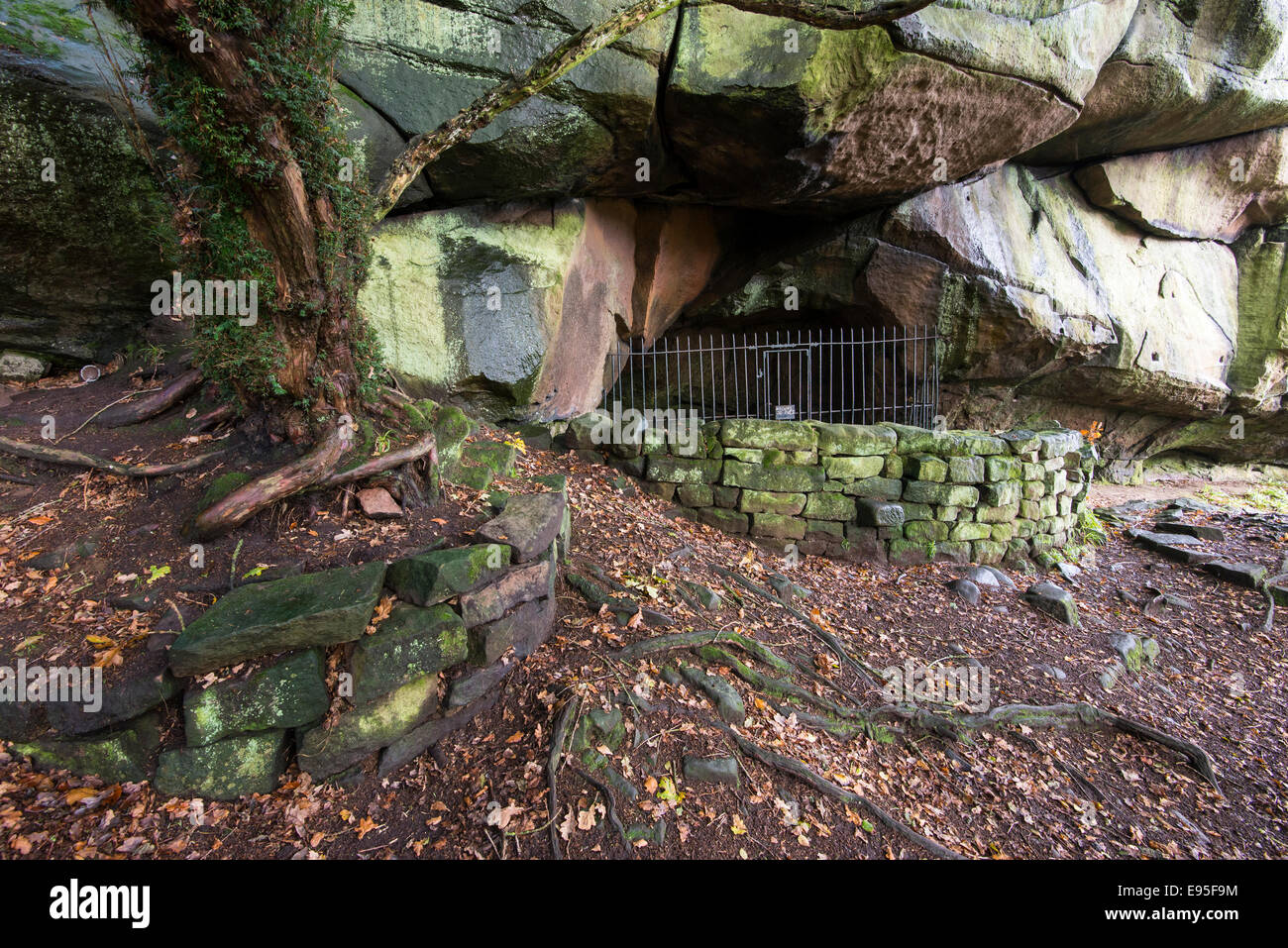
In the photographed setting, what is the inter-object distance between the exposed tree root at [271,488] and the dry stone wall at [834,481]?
2997mm

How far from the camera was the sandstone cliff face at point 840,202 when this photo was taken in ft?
15.7

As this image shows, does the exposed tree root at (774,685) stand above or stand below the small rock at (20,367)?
below

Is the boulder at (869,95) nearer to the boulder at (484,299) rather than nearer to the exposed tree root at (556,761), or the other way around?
the boulder at (484,299)

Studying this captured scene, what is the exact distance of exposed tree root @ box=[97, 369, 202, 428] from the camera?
3771 mm

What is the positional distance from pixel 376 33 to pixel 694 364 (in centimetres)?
650

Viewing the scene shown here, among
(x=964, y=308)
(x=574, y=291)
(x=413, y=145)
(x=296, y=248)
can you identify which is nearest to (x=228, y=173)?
(x=296, y=248)

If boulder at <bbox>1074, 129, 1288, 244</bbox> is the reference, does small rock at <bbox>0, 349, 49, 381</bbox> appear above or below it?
below

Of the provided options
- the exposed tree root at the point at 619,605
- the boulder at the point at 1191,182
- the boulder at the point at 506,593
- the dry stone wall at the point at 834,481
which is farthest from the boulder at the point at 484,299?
the boulder at the point at 1191,182

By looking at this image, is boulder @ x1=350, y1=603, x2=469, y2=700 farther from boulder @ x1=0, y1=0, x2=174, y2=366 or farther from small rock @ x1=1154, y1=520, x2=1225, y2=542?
small rock @ x1=1154, y1=520, x2=1225, y2=542

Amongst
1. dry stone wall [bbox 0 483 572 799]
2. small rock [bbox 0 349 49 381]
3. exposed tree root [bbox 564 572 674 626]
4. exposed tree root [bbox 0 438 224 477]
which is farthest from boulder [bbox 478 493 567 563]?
small rock [bbox 0 349 49 381]

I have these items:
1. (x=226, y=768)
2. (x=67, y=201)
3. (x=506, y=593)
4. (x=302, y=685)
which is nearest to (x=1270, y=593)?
(x=506, y=593)

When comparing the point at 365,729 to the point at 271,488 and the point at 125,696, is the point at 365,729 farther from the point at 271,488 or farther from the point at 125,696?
the point at 271,488

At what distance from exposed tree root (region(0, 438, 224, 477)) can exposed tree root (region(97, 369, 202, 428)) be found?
428 millimetres

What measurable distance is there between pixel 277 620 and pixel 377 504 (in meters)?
1.00
